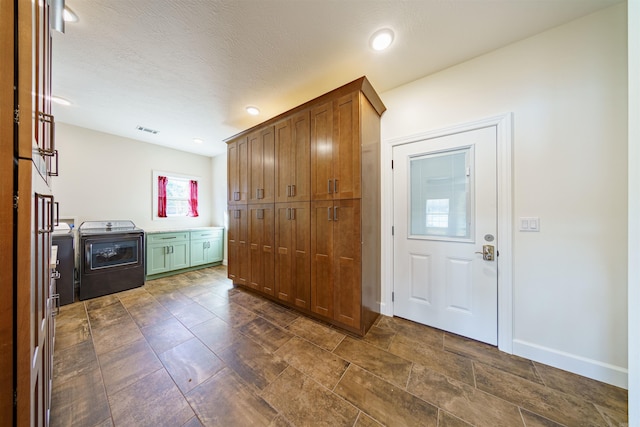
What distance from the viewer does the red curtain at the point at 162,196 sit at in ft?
13.8

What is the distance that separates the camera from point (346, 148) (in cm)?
206

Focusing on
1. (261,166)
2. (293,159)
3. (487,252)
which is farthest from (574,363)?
(261,166)

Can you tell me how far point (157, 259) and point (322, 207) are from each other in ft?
11.2

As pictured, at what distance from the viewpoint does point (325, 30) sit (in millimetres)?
1640

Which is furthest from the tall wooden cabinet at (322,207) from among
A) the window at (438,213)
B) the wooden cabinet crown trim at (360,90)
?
the window at (438,213)

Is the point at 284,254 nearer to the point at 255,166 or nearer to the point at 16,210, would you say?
the point at 255,166

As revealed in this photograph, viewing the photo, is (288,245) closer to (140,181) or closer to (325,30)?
(325,30)

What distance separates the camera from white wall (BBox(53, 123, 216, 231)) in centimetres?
327

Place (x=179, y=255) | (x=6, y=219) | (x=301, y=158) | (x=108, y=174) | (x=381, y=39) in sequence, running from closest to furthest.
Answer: (x=6, y=219)
(x=381, y=39)
(x=301, y=158)
(x=108, y=174)
(x=179, y=255)

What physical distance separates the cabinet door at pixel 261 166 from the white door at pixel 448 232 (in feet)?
5.23

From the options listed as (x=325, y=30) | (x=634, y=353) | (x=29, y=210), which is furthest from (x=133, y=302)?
(x=634, y=353)

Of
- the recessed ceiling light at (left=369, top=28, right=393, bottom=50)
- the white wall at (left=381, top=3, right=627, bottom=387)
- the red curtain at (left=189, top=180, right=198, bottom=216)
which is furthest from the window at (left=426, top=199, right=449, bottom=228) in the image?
the red curtain at (left=189, top=180, right=198, bottom=216)

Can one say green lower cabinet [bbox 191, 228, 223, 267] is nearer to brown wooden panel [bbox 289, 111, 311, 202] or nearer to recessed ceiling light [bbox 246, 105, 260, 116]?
recessed ceiling light [bbox 246, 105, 260, 116]

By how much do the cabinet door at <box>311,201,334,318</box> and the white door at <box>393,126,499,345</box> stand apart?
31.2 inches
